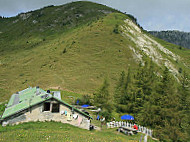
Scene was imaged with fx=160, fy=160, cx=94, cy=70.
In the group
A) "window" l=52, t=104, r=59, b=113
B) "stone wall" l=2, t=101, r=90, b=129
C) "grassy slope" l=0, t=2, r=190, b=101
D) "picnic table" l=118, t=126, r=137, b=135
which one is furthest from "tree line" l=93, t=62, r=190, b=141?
"grassy slope" l=0, t=2, r=190, b=101

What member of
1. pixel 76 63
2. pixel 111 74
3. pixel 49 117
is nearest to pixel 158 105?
pixel 49 117

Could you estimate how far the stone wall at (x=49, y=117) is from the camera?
17.3 metres

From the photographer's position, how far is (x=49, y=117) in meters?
18.8

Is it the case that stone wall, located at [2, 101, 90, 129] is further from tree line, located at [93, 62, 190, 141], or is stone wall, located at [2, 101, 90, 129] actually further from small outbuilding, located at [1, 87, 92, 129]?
tree line, located at [93, 62, 190, 141]

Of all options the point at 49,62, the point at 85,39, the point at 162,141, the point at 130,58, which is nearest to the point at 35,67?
the point at 49,62

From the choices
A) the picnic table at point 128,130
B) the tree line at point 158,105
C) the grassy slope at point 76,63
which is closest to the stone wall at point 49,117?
the picnic table at point 128,130

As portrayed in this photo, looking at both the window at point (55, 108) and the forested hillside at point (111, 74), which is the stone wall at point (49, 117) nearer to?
the window at point (55, 108)

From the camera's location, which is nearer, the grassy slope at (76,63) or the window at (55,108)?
the window at (55,108)

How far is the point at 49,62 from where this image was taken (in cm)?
5612

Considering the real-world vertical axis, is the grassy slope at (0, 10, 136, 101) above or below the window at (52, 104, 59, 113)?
above

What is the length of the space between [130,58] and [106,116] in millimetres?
37439

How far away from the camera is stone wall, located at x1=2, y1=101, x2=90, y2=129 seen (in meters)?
17.3

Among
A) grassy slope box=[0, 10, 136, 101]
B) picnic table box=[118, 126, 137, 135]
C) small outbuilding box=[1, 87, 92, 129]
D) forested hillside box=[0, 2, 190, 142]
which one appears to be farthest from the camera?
grassy slope box=[0, 10, 136, 101]

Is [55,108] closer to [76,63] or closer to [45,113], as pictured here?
[45,113]
